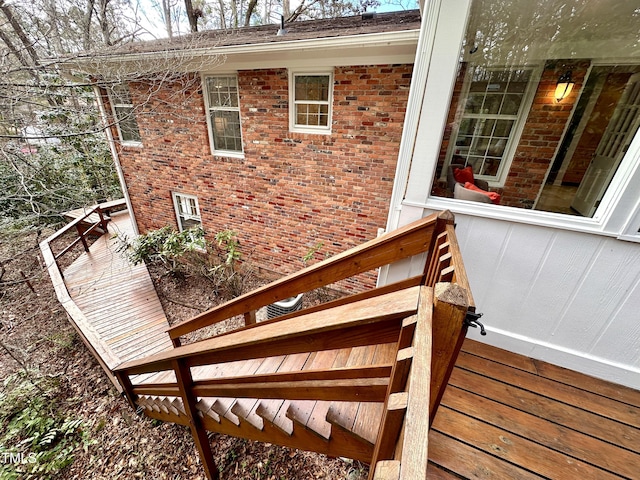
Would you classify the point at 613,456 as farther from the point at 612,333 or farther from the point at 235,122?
the point at 235,122

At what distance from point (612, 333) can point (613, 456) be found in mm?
685

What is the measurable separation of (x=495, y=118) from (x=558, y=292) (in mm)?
3207

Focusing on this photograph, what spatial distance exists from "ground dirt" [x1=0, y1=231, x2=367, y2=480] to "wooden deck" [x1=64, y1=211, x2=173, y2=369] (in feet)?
1.24

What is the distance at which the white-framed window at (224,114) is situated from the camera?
4.17m

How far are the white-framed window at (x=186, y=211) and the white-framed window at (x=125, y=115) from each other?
1341 mm

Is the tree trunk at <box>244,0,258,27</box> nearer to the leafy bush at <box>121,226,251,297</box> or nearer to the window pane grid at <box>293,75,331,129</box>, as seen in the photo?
the window pane grid at <box>293,75,331,129</box>

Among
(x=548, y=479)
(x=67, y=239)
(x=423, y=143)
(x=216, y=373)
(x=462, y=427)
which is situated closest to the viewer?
(x=548, y=479)

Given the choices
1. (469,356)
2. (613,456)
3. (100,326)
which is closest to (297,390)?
(469,356)

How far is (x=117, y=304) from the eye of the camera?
4.67 metres

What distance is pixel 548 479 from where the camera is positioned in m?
1.07

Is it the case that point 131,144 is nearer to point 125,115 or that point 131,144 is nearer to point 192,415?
point 125,115

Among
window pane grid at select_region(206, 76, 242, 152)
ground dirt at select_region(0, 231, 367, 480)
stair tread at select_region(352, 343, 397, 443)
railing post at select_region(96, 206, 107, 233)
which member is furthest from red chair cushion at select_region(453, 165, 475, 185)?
railing post at select_region(96, 206, 107, 233)

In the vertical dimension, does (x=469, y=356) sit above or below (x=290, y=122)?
below

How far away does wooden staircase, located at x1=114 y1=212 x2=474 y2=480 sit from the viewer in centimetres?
59
